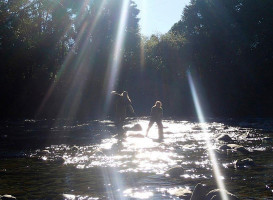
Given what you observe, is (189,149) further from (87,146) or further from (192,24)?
(192,24)

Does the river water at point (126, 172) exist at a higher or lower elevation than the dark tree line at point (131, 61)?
lower

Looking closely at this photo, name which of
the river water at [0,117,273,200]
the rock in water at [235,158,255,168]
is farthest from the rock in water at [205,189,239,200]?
the rock in water at [235,158,255,168]

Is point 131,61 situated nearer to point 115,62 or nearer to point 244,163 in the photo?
point 115,62

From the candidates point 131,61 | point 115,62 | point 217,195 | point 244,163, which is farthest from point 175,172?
point 131,61

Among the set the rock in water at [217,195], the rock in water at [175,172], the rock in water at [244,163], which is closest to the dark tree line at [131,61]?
the rock in water at [175,172]

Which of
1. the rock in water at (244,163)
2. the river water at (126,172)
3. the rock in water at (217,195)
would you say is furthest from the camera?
the rock in water at (244,163)

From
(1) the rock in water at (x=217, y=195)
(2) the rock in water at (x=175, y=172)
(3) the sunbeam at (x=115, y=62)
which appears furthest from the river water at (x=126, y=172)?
(3) the sunbeam at (x=115, y=62)

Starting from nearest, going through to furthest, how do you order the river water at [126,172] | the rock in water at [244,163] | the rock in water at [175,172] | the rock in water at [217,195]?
the rock in water at [217,195] → the river water at [126,172] → the rock in water at [175,172] → the rock in water at [244,163]

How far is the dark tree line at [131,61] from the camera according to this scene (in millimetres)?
48656

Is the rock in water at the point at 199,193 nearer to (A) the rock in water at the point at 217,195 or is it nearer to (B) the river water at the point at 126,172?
(A) the rock in water at the point at 217,195

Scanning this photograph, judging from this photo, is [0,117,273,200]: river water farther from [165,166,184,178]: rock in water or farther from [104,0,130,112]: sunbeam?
[104,0,130,112]: sunbeam

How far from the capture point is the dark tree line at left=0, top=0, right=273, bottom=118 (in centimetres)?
4866

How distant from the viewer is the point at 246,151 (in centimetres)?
1476

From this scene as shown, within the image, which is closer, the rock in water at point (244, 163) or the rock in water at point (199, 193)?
the rock in water at point (199, 193)
